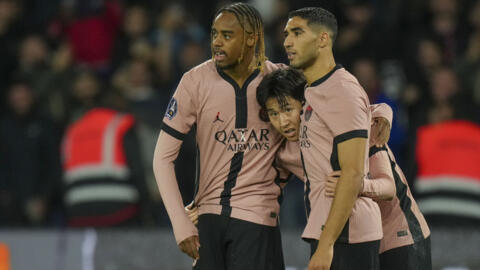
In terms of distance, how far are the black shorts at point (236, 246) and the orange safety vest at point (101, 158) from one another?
3.15m

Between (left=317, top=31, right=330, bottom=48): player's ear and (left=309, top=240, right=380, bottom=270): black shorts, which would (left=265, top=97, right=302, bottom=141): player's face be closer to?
(left=317, top=31, right=330, bottom=48): player's ear

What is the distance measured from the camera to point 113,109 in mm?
8086

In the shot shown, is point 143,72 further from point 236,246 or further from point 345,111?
point 345,111

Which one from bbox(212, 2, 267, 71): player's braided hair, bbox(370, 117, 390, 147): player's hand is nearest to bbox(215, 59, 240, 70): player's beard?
bbox(212, 2, 267, 71): player's braided hair

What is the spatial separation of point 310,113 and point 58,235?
134 inches

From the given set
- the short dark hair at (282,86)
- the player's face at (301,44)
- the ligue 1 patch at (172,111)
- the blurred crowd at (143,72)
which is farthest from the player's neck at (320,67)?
the blurred crowd at (143,72)

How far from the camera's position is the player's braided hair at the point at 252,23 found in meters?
4.75

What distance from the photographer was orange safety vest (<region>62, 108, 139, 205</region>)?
7910 mm

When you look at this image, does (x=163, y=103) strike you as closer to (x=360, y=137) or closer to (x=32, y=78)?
(x=32, y=78)

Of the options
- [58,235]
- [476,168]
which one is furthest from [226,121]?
[476,168]

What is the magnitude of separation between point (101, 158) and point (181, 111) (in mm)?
3225

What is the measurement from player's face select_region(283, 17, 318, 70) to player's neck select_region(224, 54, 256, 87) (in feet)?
1.39

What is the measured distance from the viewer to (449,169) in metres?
7.68

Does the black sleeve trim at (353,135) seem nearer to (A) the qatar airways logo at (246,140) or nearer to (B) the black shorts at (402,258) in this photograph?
(A) the qatar airways logo at (246,140)
